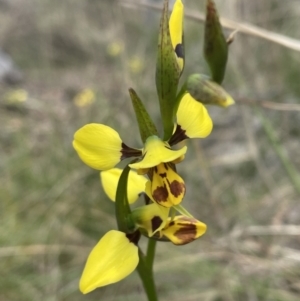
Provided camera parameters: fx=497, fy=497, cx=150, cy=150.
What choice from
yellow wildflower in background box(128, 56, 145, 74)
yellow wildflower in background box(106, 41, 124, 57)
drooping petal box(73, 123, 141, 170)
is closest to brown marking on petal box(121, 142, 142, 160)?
drooping petal box(73, 123, 141, 170)

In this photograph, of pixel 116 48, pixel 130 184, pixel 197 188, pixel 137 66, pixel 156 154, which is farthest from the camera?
pixel 116 48

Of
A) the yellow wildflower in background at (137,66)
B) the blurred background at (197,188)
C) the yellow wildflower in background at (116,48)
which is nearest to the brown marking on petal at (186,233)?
the blurred background at (197,188)

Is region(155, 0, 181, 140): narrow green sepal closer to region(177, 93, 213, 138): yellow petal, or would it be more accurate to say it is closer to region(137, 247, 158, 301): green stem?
region(177, 93, 213, 138): yellow petal

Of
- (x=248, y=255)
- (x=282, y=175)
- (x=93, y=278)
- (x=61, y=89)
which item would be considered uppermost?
(x=93, y=278)

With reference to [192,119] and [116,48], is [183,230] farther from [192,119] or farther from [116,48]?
[116,48]

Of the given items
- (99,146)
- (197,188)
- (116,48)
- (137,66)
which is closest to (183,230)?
(99,146)

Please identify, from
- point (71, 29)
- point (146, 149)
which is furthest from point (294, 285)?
point (71, 29)

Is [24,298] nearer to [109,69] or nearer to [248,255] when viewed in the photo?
[248,255]
